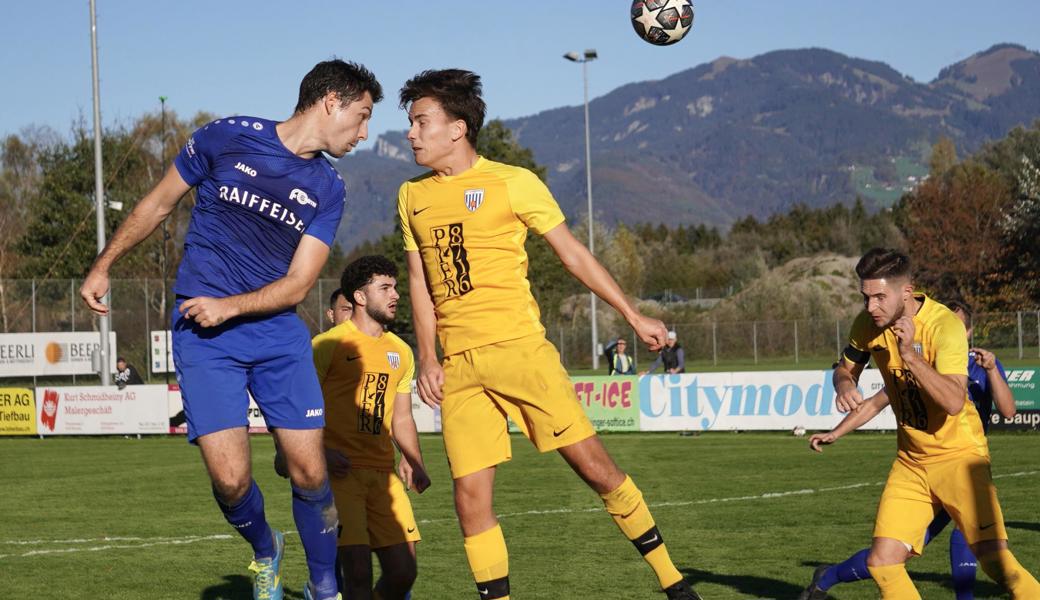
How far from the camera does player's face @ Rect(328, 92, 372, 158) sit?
6.42 m

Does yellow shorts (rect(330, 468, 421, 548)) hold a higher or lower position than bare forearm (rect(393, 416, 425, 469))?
lower

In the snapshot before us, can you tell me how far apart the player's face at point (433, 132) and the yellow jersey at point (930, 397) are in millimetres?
2505

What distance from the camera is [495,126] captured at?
219ft

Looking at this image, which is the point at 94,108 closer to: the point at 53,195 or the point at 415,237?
the point at 415,237

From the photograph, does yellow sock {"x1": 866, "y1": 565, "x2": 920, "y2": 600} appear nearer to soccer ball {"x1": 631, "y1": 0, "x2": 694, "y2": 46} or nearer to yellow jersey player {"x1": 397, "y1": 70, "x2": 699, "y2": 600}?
yellow jersey player {"x1": 397, "y1": 70, "x2": 699, "y2": 600}

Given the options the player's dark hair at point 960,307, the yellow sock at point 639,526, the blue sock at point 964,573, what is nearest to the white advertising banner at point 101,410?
the player's dark hair at point 960,307

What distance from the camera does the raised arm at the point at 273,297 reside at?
235 inches

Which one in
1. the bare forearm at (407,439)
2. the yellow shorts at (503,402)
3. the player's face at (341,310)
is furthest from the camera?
the player's face at (341,310)

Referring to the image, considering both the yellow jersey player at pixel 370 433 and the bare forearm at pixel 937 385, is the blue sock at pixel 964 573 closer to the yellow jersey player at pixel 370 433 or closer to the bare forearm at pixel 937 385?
the bare forearm at pixel 937 385

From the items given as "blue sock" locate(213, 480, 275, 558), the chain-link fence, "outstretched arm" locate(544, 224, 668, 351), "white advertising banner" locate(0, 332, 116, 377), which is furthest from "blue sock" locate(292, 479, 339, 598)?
the chain-link fence

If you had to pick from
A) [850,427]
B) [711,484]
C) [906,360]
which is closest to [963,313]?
[850,427]

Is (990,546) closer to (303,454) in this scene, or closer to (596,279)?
(596,279)

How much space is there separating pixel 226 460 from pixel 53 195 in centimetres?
6220

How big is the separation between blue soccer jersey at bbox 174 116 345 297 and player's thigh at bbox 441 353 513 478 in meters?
0.95
